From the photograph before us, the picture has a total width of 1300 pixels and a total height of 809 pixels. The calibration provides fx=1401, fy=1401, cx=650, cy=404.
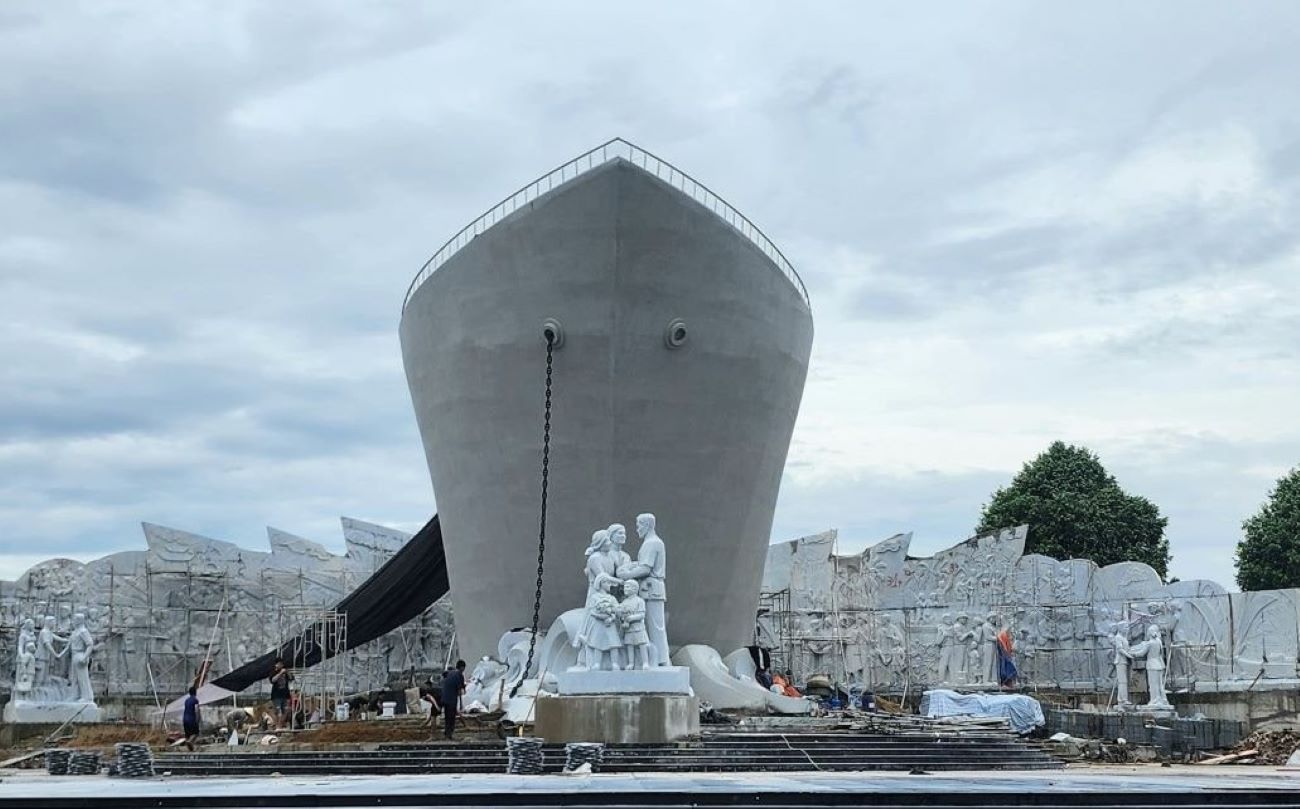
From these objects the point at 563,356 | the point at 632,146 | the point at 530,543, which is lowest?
the point at 530,543

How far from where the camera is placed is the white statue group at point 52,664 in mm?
25141

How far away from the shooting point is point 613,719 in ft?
45.1

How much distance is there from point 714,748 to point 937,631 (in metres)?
17.4

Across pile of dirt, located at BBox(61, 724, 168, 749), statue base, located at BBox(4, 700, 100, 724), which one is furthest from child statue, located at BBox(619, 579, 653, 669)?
statue base, located at BBox(4, 700, 100, 724)

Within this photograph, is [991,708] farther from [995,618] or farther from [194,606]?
[194,606]

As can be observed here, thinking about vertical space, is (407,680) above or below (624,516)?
below

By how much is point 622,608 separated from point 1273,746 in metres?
8.24

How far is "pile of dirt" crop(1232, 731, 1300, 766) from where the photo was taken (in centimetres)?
1550

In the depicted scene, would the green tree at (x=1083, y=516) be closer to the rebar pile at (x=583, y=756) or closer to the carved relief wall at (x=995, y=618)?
the carved relief wall at (x=995, y=618)

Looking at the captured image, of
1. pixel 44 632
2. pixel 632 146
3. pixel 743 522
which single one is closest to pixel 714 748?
pixel 743 522

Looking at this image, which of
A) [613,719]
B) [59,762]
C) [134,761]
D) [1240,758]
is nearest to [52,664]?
[59,762]

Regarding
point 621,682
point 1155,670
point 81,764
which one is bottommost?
point 81,764

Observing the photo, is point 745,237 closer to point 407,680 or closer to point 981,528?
point 407,680

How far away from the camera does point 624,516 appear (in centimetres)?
1945
